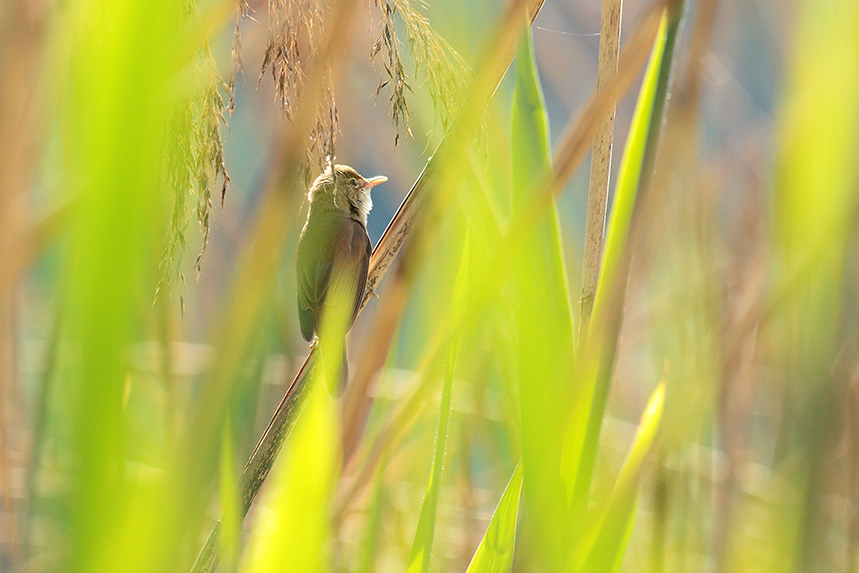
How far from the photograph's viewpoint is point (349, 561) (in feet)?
3.91

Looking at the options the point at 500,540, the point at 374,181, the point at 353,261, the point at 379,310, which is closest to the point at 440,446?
the point at 500,540

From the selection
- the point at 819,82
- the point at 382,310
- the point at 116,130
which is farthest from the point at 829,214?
the point at 382,310

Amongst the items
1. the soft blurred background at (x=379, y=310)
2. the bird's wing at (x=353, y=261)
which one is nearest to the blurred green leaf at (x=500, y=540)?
the soft blurred background at (x=379, y=310)

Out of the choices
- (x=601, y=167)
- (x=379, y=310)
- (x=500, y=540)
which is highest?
(x=601, y=167)

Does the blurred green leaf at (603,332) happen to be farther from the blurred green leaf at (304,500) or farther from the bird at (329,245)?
the bird at (329,245)

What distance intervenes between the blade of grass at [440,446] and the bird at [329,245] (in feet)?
1.65

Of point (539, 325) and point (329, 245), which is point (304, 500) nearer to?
point (539, 325)

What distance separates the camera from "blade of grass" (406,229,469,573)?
47 cm

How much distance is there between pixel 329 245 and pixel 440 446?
0.69 metres

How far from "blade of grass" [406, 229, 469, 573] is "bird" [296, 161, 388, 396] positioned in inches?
19.8

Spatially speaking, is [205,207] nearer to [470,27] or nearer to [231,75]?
[231,75]

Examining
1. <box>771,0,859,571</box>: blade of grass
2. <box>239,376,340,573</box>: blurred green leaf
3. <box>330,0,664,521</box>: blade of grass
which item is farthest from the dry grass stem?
<box>239,376,340,573</box>: blurred green leaf

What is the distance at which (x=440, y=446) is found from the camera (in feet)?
1.60

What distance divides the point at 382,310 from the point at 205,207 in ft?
0.75
